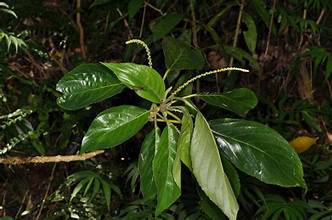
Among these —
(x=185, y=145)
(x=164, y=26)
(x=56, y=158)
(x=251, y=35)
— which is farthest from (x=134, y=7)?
(x=185, y=145)

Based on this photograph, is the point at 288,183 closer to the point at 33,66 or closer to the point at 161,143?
the point at 161,143

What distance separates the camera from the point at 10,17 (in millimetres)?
1850

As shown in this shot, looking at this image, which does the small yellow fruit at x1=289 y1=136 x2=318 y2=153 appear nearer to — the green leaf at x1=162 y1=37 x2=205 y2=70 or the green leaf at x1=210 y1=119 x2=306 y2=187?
the green leaf at x1=162 y1=37 x2=205 y2=70

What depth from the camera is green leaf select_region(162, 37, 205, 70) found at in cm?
101

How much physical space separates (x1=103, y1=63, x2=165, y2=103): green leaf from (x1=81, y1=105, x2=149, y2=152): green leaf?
0.05 m

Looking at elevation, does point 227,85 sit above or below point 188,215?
above

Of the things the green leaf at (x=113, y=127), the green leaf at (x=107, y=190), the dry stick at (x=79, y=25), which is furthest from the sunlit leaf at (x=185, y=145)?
the dry stick at (x=79, y=25)

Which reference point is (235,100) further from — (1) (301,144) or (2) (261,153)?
(1) (301,144)

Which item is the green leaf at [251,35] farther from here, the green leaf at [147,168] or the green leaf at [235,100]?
the green leaf at [147,168]

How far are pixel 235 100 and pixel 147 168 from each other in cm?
22

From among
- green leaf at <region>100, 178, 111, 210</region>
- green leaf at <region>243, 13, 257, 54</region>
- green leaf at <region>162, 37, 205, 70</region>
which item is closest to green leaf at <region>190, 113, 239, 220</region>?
green leaf at <region>162, 37, 205, 70</region>

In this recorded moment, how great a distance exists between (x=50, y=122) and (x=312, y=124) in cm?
107

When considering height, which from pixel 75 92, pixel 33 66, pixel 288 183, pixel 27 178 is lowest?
pixel 27 178

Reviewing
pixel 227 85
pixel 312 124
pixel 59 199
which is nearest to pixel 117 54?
pixel 227 85
